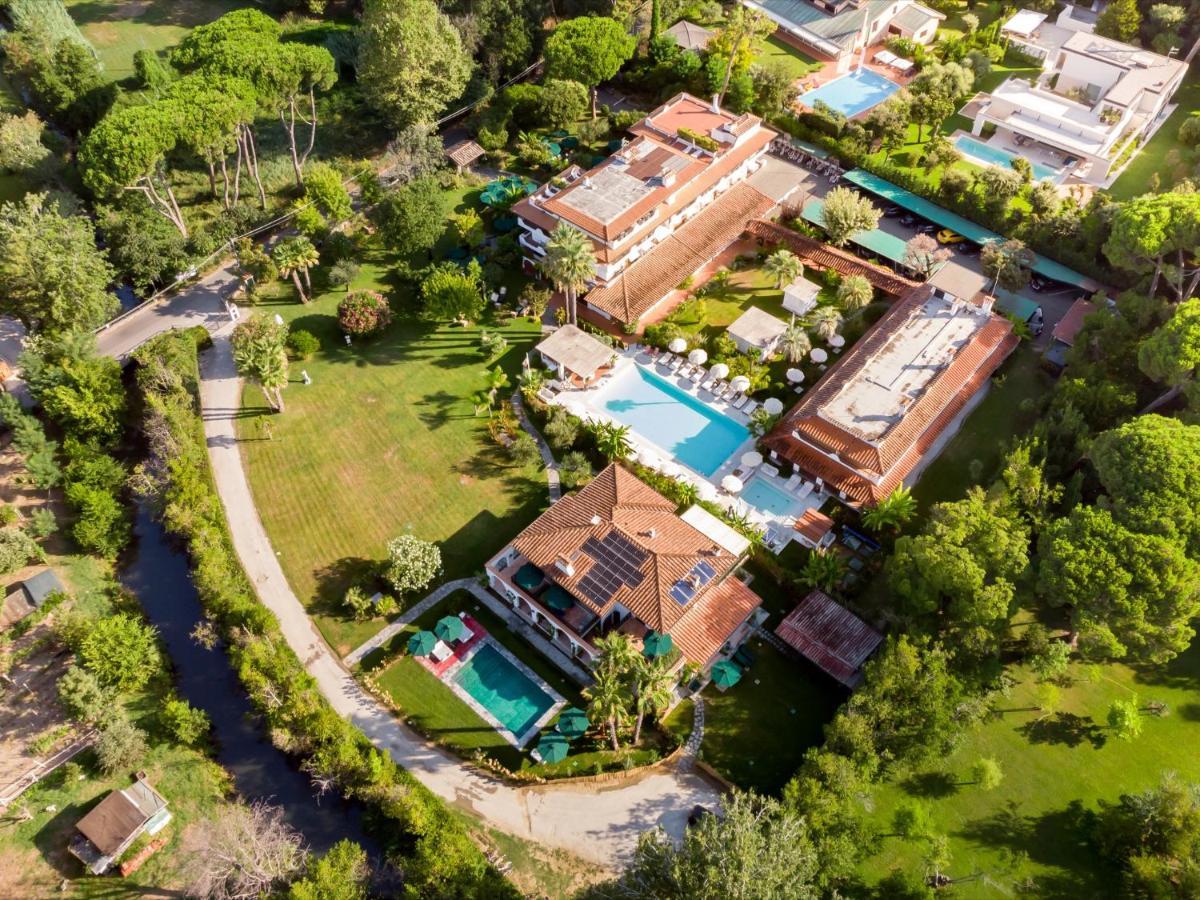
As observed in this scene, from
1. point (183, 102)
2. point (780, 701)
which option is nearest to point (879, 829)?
point (780, 701)

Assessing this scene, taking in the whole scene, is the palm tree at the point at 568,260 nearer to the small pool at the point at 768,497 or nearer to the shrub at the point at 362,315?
the shrub at the point at 362,315

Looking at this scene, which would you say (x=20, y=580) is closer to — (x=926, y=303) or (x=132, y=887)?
(x=132, y=887)

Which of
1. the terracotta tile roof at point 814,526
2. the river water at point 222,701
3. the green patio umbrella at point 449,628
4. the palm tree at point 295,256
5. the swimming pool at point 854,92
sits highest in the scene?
the swimming pool at point 854,92

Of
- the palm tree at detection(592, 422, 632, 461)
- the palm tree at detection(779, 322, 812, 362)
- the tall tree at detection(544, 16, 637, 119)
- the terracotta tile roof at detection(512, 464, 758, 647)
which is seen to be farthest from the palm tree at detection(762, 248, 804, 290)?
the tall tree at detection(544, 16, 637, 119)

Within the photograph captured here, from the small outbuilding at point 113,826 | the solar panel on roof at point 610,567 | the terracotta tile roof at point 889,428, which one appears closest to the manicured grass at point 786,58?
the terracotta tile roof at point 889,428

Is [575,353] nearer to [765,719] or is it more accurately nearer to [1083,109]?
[765,719]

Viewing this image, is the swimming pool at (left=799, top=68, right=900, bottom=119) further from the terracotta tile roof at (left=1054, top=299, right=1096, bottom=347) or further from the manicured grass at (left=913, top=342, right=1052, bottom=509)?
the manicured grass at (left=913, top=342, right=1052, bottom=509)

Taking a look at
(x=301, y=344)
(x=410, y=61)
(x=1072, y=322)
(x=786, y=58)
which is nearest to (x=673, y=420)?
(x=301, y=344)
